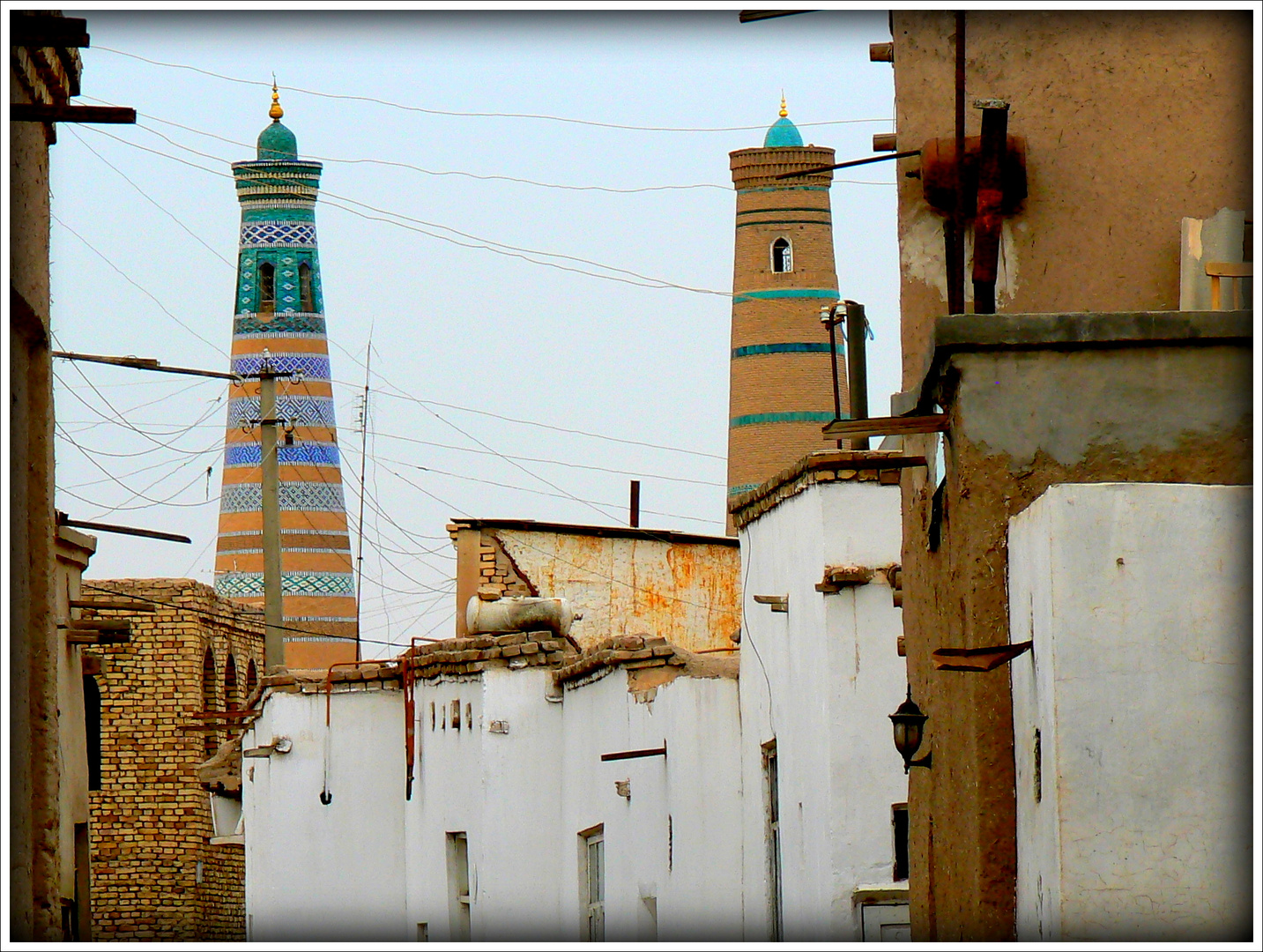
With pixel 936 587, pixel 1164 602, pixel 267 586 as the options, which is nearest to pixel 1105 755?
pixel 1164 602

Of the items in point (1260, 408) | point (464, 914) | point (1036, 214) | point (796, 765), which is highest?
point (1036, 214)

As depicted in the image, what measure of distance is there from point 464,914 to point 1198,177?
39.3 feet

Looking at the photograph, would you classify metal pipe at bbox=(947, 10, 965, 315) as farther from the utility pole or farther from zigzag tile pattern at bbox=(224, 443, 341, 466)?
zigzag tile pattern at bbox=(224, 443, 341, 466)

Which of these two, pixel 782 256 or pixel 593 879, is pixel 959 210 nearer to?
pixel 593 879

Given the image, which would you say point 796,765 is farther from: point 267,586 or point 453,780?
point 267,586

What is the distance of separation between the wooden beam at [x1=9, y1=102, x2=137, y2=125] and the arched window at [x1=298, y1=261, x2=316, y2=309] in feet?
133

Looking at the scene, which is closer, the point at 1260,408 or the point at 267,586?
the point at 1260,408

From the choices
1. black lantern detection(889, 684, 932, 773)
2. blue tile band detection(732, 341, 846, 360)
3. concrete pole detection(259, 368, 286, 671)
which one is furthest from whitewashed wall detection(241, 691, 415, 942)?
blue tile band detection(732, 341, 846, 360)

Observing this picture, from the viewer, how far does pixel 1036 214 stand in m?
12.7

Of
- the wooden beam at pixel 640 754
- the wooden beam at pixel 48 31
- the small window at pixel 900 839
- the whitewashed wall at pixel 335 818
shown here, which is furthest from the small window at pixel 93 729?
the wooden beam at pixel 48 31

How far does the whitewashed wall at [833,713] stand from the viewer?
52.3ft

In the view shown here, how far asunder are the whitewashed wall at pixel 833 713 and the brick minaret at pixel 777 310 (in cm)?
2826

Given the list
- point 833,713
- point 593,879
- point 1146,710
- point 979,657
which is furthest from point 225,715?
point 1146,710

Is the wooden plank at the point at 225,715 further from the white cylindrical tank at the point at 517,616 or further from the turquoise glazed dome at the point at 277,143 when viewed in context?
the turquoise glazed dome at the point at 277,143
